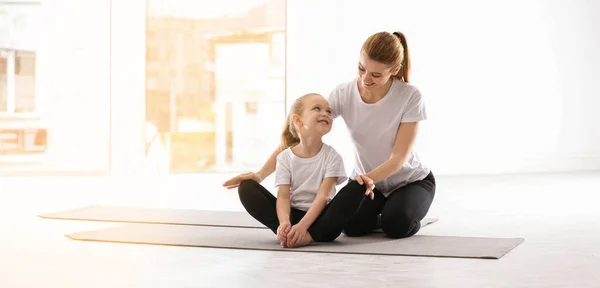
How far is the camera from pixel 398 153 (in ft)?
9.50

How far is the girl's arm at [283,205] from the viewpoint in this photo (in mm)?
2727

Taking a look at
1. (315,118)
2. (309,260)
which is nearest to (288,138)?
(315,118)

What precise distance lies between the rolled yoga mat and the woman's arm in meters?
0.51

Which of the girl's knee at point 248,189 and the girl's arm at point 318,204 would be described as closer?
the girl's arm at point 318,204

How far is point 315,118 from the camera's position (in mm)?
2797

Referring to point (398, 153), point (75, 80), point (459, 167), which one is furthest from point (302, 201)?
point (459, 167)

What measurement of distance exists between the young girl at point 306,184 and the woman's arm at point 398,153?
0.11 metres

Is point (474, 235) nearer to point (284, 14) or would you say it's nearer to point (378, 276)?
point (378, 276)

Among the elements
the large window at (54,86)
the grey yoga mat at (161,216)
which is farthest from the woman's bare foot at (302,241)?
the large window at (54,86)

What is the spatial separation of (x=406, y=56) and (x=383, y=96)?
0.15 m

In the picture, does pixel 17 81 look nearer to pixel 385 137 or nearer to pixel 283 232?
pixel 385 137

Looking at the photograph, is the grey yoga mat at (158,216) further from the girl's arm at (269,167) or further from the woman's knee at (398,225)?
the woman's knee at (398,225)

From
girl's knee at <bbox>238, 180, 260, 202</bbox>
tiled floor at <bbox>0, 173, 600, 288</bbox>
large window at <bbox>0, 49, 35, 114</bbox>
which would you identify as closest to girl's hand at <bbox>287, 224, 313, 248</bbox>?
tiled floor at <bbox>0, 173, 600, 288</bbox>

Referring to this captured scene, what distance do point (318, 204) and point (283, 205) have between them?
4.1 inches
